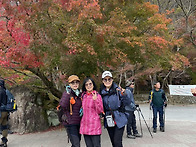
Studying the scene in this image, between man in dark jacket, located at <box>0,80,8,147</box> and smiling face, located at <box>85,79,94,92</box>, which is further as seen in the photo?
man in dark jacket, located at <box>0,80,8,147</box>

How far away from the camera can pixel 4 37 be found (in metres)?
5.77

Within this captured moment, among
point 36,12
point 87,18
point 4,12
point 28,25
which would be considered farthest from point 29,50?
point 87,18

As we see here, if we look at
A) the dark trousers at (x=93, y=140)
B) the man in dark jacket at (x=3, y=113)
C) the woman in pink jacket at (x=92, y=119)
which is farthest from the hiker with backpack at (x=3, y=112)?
the dark trousers at (x=93, y=140)

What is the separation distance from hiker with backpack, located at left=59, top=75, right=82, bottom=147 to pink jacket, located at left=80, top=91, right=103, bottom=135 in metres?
0.26

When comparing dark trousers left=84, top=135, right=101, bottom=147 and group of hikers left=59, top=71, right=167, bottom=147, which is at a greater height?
group of hikers left=59, top=71, right=167, bottom=147

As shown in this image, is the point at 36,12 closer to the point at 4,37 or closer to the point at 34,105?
the point at 4,37

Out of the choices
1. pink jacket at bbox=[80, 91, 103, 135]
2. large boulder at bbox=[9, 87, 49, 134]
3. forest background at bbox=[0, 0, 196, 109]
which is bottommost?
large boulder at bbox=[9, 87, 49, 134]

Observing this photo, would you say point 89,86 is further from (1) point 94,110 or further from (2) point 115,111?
(2) point 115,111

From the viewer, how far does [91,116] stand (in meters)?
3.34

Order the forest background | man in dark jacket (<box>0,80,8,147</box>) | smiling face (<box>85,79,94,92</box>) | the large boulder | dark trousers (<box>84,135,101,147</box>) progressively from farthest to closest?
the large boulder, the forest background, man in dark jacket (<box>0,80,8,147</box>), smiling face (<box>85,79,94,92</box>), dark trousers (<box>84,135,101,147</box>)

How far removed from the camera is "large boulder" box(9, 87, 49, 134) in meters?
7.51

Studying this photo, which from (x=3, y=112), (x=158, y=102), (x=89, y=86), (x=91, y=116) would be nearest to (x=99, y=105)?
(x=91, y=116)

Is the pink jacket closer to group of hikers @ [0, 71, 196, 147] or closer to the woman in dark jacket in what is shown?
group of hikers @ [0, 71, 196, 147]

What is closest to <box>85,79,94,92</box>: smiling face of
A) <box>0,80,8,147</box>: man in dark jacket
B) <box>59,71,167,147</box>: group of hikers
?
<box>59,71,167,147</box>: group of hikers
